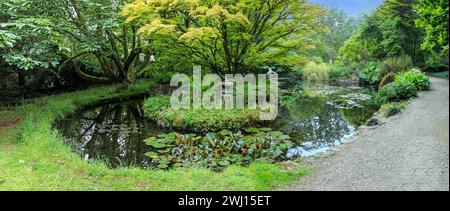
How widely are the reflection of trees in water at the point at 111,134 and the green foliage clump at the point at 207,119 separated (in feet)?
2.32

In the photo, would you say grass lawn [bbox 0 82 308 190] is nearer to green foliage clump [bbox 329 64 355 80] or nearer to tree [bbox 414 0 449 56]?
tree [bbox 414 0 449 56]

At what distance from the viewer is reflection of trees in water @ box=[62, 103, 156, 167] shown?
7.38 metres

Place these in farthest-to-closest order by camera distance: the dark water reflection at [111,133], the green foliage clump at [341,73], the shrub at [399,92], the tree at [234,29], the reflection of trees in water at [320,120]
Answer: the green foliage clump at [341,73] < the shrub at [399,92] < the tree at [234,29] < the reflection of trees in water at [320,120] < the dark water reflection at [111,133]

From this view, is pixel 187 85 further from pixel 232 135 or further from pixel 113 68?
pixel 113 68

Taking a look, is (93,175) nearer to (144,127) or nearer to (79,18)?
(144,127)

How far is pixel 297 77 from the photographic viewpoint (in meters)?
29.3

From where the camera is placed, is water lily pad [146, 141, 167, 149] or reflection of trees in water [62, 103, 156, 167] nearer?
reflection of trees in water [62, 103, 156, 167]

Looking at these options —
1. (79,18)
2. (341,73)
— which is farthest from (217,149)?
(341,73)

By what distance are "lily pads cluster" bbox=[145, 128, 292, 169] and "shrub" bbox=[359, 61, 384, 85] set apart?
560 inches

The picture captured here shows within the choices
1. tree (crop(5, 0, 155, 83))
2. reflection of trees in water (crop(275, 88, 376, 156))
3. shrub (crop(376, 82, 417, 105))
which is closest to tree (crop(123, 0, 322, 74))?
tree (crop(5, 0, 155, 83))

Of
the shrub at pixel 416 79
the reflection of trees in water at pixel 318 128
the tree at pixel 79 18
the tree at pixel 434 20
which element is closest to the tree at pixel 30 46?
the tree at pixel 79 18

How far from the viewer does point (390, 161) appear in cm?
541

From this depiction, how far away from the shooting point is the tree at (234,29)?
31.3 feet

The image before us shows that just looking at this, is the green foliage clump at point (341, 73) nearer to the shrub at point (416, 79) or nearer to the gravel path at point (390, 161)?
the shrub at point (416, 79)
